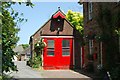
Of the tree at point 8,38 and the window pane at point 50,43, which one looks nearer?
the tree at point 8,38

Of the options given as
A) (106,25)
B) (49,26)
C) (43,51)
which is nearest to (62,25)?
(49,26)

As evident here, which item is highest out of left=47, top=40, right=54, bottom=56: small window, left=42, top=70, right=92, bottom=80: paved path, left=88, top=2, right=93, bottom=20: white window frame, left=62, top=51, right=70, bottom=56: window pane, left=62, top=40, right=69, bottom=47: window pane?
left=88, top=2, right=93, bottom=20: white window frame

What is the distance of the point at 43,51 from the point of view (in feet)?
95.1

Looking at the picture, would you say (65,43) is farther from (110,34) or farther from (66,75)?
(110,34)

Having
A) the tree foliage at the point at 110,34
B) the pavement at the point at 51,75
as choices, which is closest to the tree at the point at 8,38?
the pavement at the point at 51,75

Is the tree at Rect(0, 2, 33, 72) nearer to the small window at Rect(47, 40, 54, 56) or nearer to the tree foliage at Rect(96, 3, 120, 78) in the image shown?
the tree foliage at Rect(96, 3, 120, 78)

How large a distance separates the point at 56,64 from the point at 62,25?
3890 mm

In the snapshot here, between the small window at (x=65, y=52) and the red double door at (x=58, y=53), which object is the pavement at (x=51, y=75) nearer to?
the red double door at (x=58, y=53)

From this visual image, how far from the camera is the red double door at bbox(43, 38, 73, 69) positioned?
28.9 m

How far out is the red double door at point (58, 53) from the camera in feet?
94.8

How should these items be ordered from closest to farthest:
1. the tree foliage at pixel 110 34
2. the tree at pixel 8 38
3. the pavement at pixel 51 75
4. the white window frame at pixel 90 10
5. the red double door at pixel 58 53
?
the tree at pixel 8 38
the tree foliage at pixel 110 34
the pavement at pixel 51 75
the white window frame at pixel 90 10
the red double door at pixel 58 53

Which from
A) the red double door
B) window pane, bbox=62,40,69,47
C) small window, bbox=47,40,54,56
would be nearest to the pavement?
the red double door

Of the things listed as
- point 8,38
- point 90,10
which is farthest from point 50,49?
point 8,38

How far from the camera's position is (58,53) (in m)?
29.0
